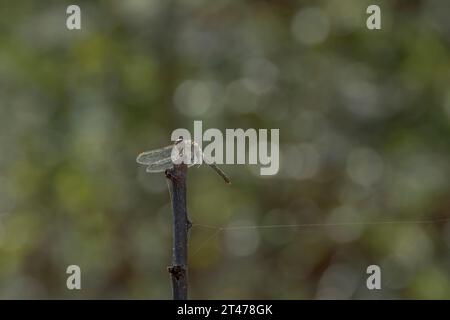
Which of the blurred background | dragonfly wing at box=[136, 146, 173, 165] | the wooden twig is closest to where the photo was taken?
the wooden twig

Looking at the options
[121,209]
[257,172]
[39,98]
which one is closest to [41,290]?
[121,209]

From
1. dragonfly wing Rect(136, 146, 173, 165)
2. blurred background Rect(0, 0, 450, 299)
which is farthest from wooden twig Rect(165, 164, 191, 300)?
blurred background Rect(0, 0, 450, 299)

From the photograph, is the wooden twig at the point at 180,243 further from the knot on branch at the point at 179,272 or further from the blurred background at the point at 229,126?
the blurred background at the point at 229,126

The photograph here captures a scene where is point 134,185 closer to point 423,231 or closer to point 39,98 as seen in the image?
point 39,98

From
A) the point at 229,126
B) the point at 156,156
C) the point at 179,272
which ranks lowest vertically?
the point at 179,272

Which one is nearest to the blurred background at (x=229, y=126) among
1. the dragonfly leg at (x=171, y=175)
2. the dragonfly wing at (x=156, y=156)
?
the dragonfly wing at (x=156, y=156)

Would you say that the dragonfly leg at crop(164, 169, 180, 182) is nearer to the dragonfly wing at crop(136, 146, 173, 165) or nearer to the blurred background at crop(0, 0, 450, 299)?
the dragonfly wing at crop(136, 146, 173, 165)

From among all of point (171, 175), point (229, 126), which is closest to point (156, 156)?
point (171, 175)

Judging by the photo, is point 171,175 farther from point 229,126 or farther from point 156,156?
point 229,126

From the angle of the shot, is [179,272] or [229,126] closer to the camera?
[179,272]
